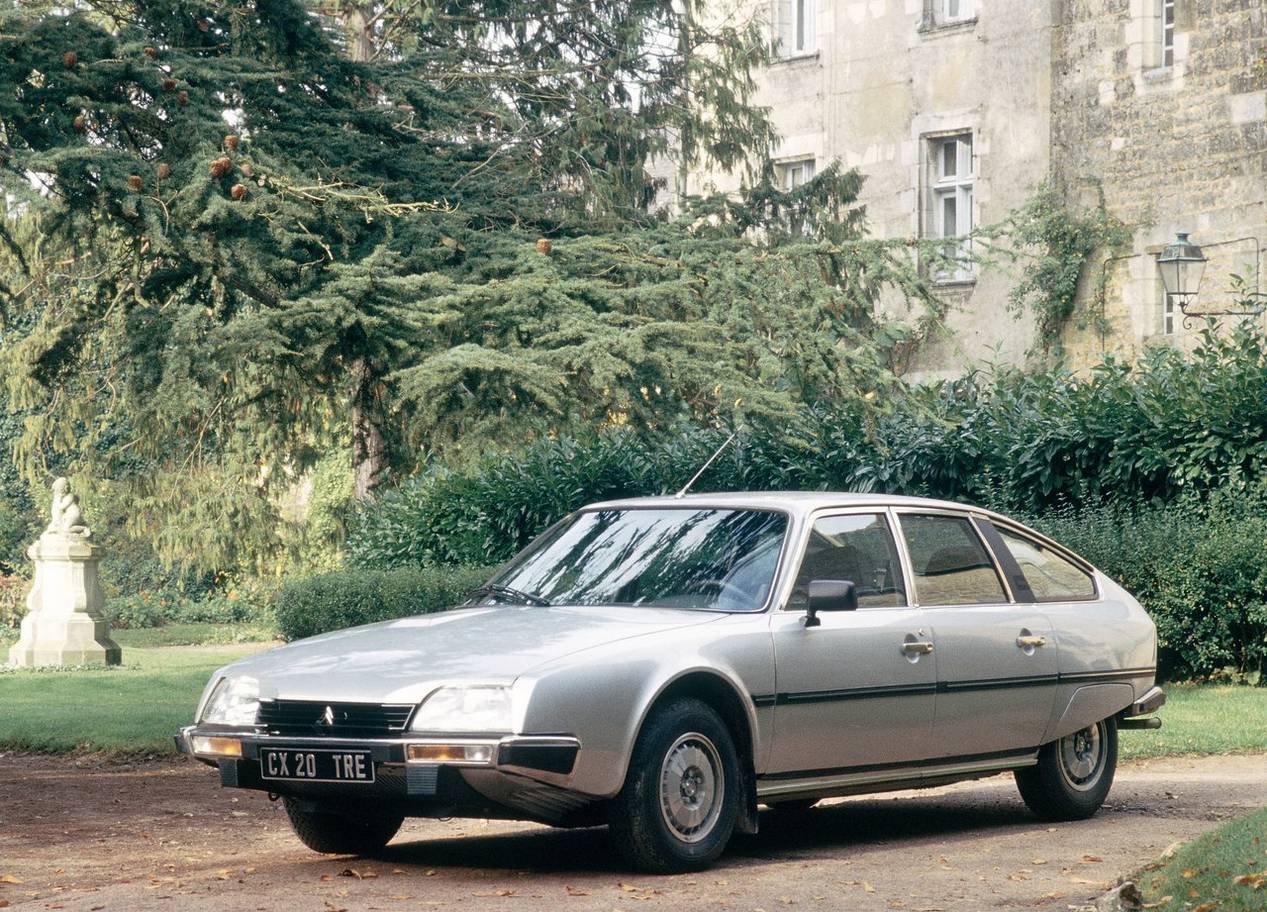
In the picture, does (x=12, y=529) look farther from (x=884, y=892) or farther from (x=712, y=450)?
(x=884, y=892)

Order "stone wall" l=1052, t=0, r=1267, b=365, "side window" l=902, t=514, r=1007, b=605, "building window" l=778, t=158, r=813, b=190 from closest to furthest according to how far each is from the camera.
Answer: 1. "side window" l=902, t=514, r=1007, b=605
2. "stone wall" l=1052, t=0, r=1267, b=365
3. "building window" l=778, t=158, r=813, b=190

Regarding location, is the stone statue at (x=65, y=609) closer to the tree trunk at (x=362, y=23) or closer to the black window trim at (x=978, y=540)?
the tree trunk at (x=362, y=23)

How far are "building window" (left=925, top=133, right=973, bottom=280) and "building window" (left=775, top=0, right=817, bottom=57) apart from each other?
11.5ft

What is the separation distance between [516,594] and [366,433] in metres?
11.5

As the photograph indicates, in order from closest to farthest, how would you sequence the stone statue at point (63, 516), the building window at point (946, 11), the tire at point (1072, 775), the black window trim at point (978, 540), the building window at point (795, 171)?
the black window trim at point (978, 540) < the tire at point (1072, 775) < the stone statue at point (63, 516) < the building window at point (946, 11) < the building window at point (795, 171)

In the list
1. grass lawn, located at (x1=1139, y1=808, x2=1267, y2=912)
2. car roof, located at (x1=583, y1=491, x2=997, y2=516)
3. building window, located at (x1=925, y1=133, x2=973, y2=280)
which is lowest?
grass lawn, located at (x1=1139, y1=808, x2=1267, y2=912)

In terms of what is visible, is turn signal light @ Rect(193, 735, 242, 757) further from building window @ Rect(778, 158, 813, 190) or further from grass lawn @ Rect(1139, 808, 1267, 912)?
building window @ Rect(778, 158, 813, 190)

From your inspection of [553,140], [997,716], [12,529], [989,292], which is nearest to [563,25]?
[553,140]

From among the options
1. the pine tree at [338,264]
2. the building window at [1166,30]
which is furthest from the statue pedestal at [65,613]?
the building window at [1166,30]

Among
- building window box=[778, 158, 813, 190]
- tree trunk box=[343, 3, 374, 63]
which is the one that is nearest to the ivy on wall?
building window box=[778, 158, 813, 190]

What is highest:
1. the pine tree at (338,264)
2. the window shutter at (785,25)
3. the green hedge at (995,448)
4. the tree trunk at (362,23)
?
the window shutter at (785,25)

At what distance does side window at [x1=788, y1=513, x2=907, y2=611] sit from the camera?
30.9 ft

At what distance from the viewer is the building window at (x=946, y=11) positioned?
32406 millimetres

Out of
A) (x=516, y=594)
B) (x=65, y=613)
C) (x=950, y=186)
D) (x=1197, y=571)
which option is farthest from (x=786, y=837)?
(x=950, y=186)
